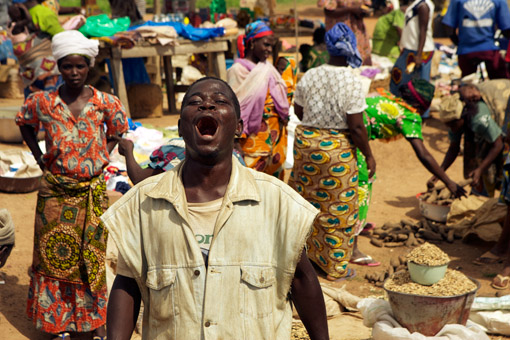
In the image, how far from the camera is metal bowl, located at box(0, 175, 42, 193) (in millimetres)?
7191

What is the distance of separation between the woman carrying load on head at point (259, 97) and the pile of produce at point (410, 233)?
1.45 meters

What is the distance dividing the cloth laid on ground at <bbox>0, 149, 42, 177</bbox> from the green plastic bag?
6.53ft

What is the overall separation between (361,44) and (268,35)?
18.1ft

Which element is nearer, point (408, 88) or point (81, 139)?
point (81, 139)

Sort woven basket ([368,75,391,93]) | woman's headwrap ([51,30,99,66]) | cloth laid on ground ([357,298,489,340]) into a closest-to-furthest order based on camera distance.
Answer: cloth laid on ground ([357,298,489,340]) < woman's headwrap ([51,30,99,66]) < woven basket ([368,75,391,93])

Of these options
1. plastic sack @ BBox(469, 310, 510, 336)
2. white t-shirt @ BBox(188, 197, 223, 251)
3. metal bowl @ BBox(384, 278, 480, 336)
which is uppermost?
white t-shirt @ BBox(188, 197, 223, 251)

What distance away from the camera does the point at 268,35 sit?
19.6 feet

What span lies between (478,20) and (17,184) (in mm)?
6527

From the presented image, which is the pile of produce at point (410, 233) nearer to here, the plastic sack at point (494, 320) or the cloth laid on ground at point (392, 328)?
the plastic sack at point (494, 320)

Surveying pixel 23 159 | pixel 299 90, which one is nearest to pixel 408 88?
pixel 299 90

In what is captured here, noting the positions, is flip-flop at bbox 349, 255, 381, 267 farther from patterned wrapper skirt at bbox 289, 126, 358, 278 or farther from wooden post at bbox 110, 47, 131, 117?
wooden post at bbox 110, 47, 131, 117

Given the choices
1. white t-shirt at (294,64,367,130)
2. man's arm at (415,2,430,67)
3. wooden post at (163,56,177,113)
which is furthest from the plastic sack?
wooden post at (163,56,177,113)

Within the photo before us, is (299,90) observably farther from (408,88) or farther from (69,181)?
(69,181)

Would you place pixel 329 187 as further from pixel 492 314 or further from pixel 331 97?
pixel 492 314
